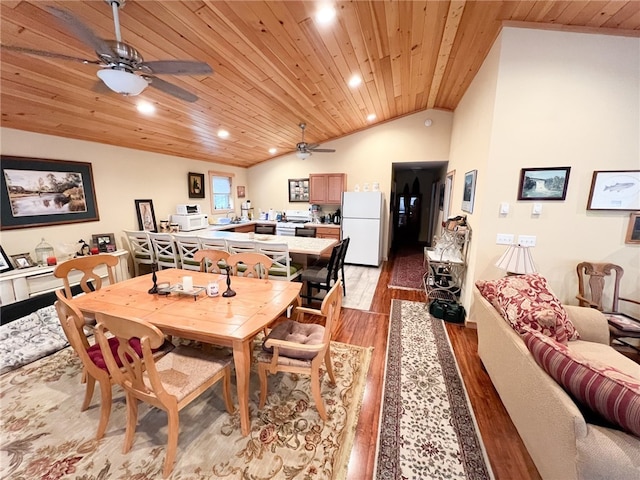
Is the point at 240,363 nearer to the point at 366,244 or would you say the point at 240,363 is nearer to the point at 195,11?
the point at 195,11

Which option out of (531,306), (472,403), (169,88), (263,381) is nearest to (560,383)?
(531,306)

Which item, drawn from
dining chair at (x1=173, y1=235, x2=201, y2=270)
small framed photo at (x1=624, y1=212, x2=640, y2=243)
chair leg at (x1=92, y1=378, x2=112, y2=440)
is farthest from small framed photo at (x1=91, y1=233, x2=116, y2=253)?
small framed photo at (x1=624, y1=212, x2=640, y2=243)

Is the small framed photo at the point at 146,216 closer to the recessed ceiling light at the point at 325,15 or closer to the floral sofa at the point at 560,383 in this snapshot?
the recessed ceiling light at the point at 325,15

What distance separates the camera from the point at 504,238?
2.75 m

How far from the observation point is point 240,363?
1.59 m

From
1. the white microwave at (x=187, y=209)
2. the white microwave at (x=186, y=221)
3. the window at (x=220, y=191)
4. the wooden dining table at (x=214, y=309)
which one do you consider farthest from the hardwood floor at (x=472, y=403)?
the window at (x=220, y=191)

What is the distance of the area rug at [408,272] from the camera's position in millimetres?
4430

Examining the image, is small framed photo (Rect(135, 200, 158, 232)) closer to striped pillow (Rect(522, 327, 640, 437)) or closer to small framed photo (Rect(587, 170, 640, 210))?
striped pillow (Rect(522, 327, 640, 437))

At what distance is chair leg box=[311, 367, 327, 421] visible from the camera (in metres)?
1.70

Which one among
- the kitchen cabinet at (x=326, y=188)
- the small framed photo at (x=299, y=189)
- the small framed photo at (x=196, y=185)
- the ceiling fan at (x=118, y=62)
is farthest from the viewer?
the small framed photo at (x=299, y=189)

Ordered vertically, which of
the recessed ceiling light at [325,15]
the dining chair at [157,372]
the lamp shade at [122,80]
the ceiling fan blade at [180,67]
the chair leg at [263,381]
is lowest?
the chair leg at [263,381]

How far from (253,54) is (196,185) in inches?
149

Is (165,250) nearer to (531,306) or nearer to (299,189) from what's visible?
(299,189)

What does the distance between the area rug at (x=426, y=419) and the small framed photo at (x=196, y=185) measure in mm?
4735
